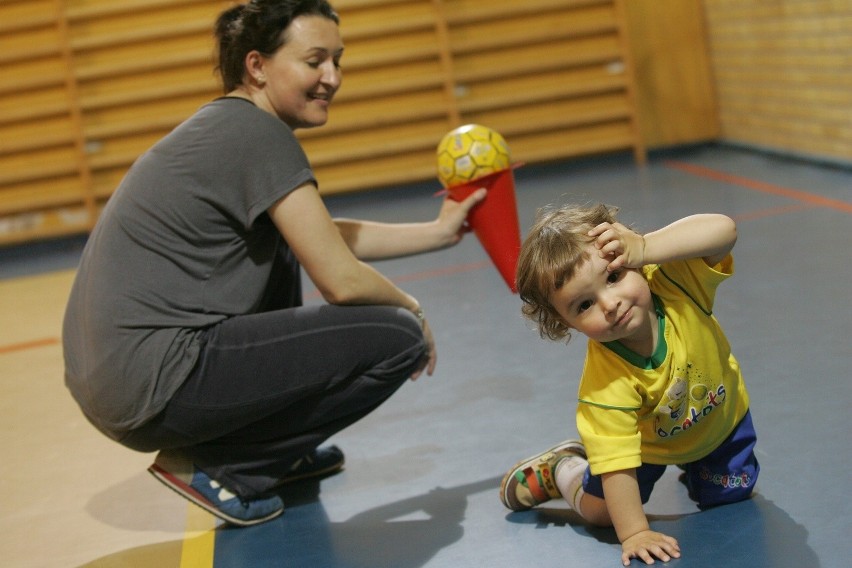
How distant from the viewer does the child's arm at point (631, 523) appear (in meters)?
1.93

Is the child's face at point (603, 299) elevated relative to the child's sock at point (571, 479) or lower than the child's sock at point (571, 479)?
elevated

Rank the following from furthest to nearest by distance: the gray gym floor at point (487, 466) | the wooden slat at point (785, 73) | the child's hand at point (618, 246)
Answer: the wooden slat at point (785, 73), the gray gym floor at point (487, 466), the child's hand at point (618, 246)

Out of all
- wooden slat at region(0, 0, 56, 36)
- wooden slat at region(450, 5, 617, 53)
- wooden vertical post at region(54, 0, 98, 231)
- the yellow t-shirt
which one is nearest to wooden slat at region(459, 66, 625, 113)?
wooden slat at region(450, 5, 617, 53)

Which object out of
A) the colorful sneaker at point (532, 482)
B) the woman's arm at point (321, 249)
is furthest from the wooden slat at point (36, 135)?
the colorful sneaker at point (532, 482)

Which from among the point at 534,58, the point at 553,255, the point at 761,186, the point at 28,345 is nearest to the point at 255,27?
the point at 553,255

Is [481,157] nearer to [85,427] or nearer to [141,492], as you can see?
[141,492]

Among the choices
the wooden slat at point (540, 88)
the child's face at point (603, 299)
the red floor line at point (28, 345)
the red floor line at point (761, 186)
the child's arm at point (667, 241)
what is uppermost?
the child's arm at point (667, 241)

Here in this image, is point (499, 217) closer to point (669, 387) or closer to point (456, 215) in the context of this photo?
point (456, 215)

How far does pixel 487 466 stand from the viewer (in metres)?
2.57

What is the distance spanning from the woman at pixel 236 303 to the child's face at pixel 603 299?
0.62 meters

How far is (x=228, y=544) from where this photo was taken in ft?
7.79

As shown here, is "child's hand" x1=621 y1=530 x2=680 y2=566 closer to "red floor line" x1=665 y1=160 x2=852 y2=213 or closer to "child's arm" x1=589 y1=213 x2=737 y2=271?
"child's arm" x1=589 y1=213 x2=737 y2=271

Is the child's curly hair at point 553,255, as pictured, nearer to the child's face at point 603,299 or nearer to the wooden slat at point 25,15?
the child's face at point 603,299

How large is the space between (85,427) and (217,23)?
4.87ft
